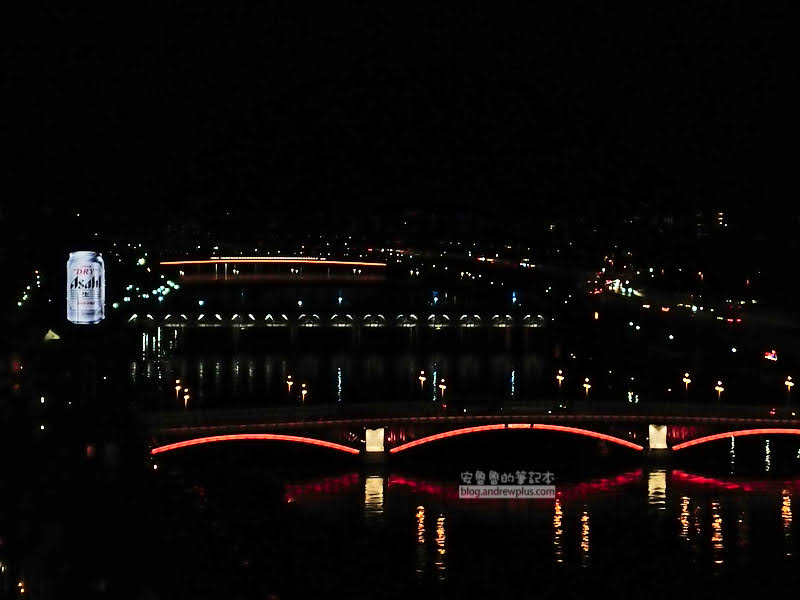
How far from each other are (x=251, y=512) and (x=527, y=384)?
42.1 ft

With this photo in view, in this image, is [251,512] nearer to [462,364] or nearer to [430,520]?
[430,520]

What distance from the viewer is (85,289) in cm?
1581

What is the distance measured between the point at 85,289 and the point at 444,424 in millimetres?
3774

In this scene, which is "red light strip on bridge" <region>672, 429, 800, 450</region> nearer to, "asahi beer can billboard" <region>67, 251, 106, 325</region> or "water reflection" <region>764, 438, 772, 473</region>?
"water reflection" <region>764, 438, 772, 473</region>

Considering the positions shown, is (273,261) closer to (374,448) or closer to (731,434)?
(374,448)

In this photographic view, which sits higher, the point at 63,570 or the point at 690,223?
the point at 690,223

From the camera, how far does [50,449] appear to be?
11883 millimetres

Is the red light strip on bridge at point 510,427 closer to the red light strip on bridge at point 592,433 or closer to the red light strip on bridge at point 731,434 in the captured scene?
the red light strip on bridge at point 592,433

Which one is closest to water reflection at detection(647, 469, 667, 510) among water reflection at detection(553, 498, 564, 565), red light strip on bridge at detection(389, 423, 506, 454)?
water reflection at detection(553, 498, 564, 565)

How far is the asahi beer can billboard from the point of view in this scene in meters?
15.7

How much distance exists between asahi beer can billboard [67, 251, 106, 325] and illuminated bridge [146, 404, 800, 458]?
157 cm

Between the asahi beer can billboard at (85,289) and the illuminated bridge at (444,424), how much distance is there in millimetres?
1573

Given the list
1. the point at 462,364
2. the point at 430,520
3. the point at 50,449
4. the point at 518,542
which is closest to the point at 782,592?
the point at 518,542

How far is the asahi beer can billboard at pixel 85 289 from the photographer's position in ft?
51.6
